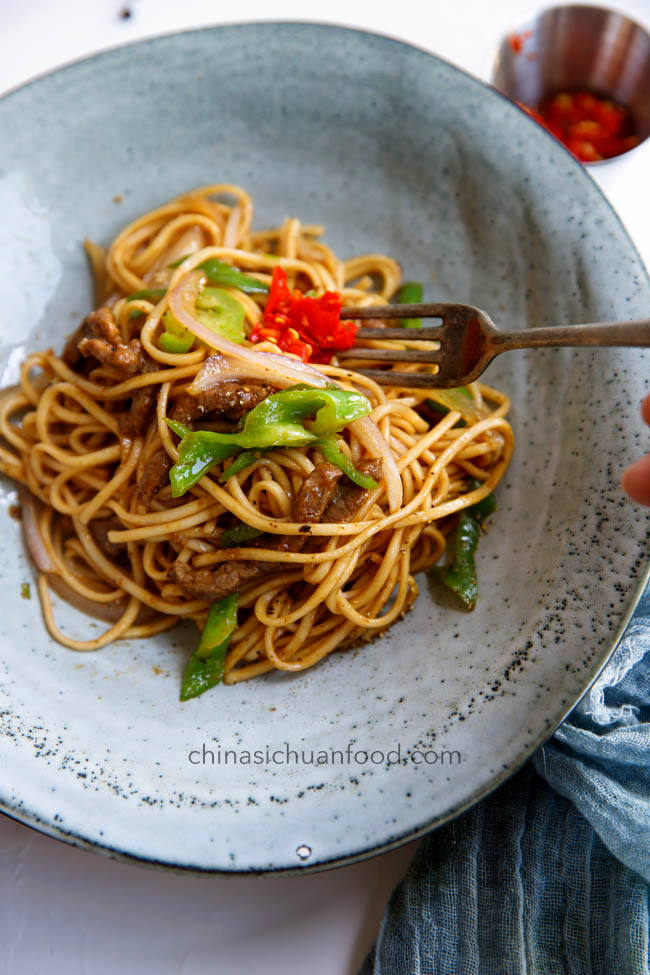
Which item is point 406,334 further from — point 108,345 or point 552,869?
point 552,869

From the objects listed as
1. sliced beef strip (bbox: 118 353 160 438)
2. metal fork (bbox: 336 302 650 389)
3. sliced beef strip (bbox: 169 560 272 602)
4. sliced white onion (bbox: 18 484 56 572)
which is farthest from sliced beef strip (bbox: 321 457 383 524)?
sliced white onion (bbox: 18 484 56 572)

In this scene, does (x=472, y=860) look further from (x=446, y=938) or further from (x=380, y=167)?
(x=380, y=167)

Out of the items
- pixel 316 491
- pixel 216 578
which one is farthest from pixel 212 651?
pixel 316 491

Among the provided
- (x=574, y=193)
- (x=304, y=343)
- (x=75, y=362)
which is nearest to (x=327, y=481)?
(x=304, y=343)

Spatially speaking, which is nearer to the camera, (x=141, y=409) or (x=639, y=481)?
(x=639, y=481)

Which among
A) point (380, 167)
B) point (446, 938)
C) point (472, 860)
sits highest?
point (380, 167)

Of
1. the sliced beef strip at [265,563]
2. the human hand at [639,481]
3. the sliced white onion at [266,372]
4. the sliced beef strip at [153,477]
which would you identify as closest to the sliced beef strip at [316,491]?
the sliced beef strip at [265,563]

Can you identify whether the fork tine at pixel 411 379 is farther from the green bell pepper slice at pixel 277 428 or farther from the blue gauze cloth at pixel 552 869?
the blue gauze cloth at pixel 552 869
